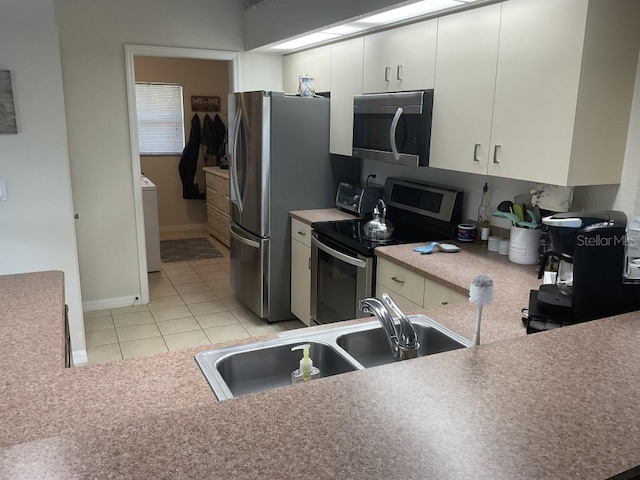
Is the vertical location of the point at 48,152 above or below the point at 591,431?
above

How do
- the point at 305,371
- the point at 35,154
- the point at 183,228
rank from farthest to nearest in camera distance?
1. the point at 183,228
2. the point at 35,154
3. the point at 305,371

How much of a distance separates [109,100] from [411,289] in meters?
2.82

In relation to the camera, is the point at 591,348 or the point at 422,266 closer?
the point at 591,348

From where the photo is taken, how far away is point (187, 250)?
20.2 feet

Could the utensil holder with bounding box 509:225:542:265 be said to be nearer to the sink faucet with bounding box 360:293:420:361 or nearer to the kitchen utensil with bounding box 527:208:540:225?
the kitchen utensil with bounding box 527:208:540:225

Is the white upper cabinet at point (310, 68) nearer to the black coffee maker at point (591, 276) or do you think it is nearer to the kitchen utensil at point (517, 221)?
the kitchen utensil at point (517, 221)

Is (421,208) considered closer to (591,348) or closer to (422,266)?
(422,266)

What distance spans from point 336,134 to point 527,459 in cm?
311

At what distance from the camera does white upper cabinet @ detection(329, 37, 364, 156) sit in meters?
3.48

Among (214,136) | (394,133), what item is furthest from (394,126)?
(214,136)

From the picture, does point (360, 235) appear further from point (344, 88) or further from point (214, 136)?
point (214, 136)

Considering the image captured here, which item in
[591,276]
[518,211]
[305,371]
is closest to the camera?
[305,371]

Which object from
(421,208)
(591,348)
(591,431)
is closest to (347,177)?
(421,208)

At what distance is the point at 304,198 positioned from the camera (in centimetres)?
392
